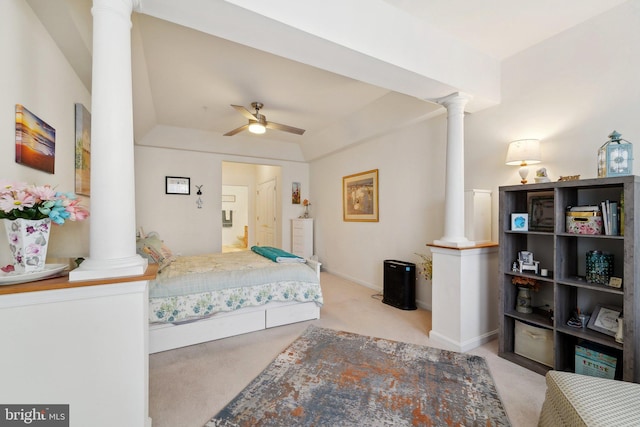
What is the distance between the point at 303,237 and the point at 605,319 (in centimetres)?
461

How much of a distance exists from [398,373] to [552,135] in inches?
95.7

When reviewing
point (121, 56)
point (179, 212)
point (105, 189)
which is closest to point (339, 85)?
point (121, 56)

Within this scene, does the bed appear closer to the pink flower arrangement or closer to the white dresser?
the pink flower arrangement

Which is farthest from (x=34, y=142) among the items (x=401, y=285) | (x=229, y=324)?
(x=401, y=285)

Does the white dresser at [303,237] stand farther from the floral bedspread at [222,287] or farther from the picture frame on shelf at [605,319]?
the picture frame on shelf at [605,319]

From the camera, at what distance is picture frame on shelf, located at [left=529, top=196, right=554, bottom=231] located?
227 cm

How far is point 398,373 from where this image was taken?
209 centimetres

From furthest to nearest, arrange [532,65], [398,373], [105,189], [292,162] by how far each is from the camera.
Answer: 1. [292,162]
2. [532,65]
3. [398,373]
4. [105,189]

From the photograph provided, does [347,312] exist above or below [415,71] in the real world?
below

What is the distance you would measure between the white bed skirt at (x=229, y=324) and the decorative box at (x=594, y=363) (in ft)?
7.38

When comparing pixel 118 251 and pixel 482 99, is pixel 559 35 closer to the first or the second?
pixel 482 99

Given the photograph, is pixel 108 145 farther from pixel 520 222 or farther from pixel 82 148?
pixel 520 222

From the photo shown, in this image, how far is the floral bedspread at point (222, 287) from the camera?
2.49 metres

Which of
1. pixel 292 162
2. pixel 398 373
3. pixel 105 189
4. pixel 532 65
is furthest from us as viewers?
pixel 292 162
